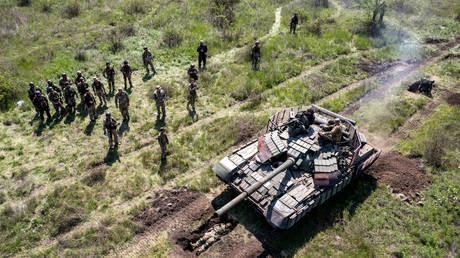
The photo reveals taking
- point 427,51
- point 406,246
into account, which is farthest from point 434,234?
point 427,51

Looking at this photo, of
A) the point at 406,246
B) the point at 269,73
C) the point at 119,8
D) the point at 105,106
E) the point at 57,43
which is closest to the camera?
the point at 406,246

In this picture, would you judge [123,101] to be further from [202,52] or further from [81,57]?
[81,57]

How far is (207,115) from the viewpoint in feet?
59.7

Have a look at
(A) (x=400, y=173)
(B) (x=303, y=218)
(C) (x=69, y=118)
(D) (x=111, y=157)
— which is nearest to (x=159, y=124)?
(D) (x=111, y=157)

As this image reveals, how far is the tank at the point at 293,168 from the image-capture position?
11188 mm

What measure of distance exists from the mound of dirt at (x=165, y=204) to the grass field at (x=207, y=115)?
334 mm

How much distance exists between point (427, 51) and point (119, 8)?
86.4 ft

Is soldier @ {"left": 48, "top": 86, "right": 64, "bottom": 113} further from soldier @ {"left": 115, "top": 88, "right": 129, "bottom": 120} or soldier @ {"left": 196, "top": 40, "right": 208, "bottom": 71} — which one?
soldier @ {"left": 196, "top": 40, "right": 208, "bottom": 71}

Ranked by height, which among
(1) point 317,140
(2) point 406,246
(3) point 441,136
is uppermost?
(1) point 317,140

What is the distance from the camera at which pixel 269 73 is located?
21547 millimetres

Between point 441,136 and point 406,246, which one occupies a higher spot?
point 441,136

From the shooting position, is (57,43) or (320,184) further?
(57,43)

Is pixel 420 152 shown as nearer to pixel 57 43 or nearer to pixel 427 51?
pixel 427 51

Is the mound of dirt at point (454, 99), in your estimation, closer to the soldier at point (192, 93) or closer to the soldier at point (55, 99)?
the soldier at point (192, 93)
